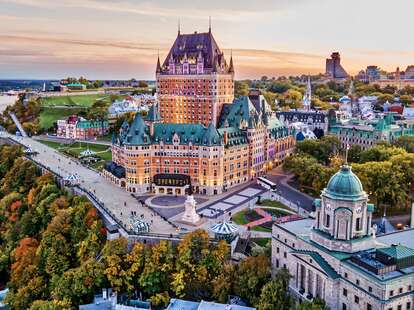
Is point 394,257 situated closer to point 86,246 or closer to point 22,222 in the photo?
point 86,246

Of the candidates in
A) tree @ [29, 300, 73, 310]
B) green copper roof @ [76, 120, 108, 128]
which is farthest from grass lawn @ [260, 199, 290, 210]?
green copper roof @ [76, 120, 108, 128]

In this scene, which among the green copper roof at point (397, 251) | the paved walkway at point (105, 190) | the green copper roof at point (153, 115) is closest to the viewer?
the green copper roof at point (397, 251)

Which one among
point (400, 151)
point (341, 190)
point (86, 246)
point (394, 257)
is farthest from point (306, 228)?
point (400, 151)

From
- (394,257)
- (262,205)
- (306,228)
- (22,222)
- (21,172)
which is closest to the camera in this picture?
(394,257)

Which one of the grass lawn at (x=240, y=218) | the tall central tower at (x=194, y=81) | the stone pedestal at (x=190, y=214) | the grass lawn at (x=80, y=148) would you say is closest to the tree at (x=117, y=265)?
the stone pedestal at (x=190, y=214)

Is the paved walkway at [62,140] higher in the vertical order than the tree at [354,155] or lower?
lower

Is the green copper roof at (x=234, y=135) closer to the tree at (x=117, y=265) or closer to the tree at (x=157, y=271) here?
the tree at (x=117, y=265)
